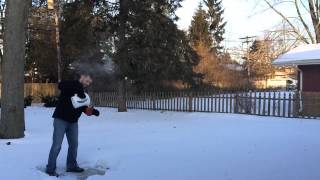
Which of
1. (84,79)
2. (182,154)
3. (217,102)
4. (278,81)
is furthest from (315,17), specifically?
(84,79)

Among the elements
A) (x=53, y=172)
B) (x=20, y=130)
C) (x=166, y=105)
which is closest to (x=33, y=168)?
(x=53, y=172)

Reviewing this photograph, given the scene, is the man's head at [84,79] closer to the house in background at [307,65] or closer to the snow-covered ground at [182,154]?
the snow-covered ground at [182,154]

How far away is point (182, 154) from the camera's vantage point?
32.9 feet

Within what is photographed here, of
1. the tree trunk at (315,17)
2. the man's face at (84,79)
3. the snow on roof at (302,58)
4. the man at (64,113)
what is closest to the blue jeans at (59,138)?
the man at (64,113)

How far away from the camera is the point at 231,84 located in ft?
176

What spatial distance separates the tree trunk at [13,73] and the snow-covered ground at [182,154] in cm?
50

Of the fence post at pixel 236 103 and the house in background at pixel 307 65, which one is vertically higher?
the house in background at pixel 307 65

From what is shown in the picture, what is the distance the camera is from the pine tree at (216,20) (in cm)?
7146

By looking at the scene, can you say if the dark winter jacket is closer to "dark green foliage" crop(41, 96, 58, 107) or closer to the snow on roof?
the snow on roof

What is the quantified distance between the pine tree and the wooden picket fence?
1772 inches

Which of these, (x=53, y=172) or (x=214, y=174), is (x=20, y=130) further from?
(x=214, y=174)

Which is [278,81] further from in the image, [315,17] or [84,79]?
[84,79]

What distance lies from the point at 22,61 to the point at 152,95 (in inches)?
515

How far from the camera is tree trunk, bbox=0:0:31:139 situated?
12086mm
